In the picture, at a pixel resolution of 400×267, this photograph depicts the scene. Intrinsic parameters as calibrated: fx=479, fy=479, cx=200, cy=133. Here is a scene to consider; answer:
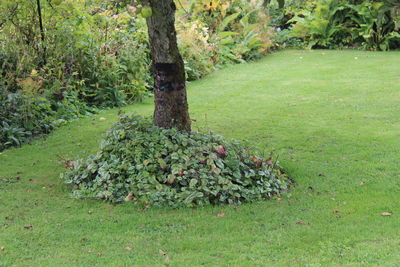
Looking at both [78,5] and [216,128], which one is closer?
[216,128]

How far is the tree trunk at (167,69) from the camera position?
5.14 meters

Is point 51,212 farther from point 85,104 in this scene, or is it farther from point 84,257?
point 85,104

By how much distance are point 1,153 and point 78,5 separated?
366cm

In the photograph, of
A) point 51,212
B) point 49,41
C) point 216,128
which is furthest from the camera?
point 49,41

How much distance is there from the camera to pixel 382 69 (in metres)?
11.8

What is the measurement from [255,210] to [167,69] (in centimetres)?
182

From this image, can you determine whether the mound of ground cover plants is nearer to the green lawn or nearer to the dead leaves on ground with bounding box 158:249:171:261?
the green lawn

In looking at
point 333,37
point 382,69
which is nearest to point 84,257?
point 382,69

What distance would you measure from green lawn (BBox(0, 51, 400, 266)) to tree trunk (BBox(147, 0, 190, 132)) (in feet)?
4.06

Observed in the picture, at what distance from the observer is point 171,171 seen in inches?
190

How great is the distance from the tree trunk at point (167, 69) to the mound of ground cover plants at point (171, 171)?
7.5 inches

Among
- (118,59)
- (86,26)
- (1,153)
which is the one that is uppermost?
(86,26)

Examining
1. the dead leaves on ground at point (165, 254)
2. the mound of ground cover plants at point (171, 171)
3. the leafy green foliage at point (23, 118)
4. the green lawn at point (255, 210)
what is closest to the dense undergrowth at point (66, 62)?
the leafy green foliage at point (23, 118)

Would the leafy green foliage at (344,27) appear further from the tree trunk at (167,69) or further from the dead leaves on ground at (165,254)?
the dead leaves on ground at (165,254)
